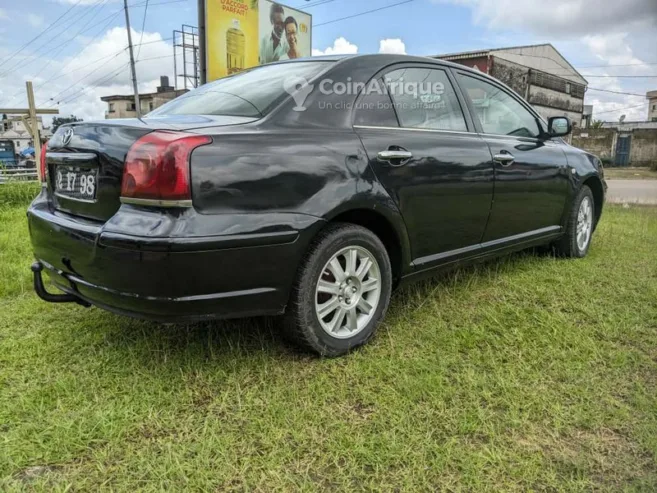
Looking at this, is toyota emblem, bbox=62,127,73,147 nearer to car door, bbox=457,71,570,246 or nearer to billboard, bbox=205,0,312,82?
car door, bbox=457,71,570,246

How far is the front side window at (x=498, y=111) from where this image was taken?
3492mm

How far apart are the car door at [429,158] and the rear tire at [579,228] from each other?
1.42 meters

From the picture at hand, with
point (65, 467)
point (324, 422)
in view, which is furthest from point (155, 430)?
point (324, 422)

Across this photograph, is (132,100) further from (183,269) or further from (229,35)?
(183,269)

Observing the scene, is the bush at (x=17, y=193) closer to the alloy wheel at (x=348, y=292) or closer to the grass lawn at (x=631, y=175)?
the alloy wheel at (x=348, y=292)

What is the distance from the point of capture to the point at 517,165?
3.55 m

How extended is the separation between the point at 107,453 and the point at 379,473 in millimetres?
954

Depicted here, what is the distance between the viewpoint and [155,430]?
199 cm

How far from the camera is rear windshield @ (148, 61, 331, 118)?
253 centimetres

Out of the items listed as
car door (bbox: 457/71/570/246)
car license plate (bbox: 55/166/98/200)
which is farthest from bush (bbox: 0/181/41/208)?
car door (bbox: 457/71/570/246)

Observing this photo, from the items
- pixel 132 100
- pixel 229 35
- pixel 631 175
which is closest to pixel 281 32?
pixel 229 35

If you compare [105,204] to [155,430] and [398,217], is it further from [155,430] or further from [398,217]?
[398,217]

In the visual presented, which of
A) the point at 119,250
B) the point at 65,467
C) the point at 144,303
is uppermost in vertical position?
the point at 119,250

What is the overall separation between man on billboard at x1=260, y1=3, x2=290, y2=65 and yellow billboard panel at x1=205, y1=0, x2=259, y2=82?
0.47 meters
